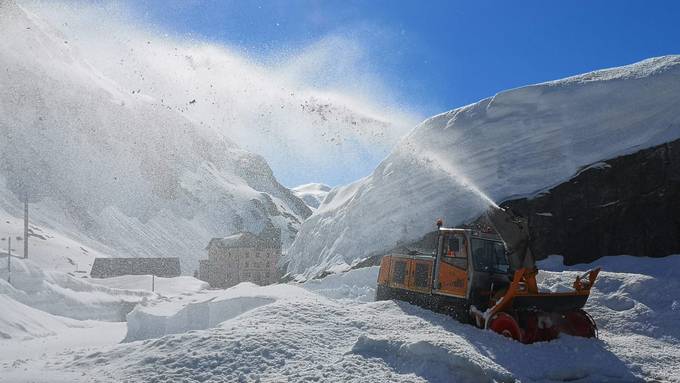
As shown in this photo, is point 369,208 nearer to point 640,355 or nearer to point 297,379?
point 640,355

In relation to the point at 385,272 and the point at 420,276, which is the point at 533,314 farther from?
the point at 385,272

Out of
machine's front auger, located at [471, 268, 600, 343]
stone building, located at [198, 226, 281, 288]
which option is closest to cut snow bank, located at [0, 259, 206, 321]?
machine's front auger, located at [471, 268, 600, 343]

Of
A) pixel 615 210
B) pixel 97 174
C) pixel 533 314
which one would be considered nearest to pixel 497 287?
pixel 533 314

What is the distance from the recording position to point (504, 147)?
20672 millimetres

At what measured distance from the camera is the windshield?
10.6 m

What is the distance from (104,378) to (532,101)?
19594mm

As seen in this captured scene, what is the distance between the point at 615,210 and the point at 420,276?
868 centimetres

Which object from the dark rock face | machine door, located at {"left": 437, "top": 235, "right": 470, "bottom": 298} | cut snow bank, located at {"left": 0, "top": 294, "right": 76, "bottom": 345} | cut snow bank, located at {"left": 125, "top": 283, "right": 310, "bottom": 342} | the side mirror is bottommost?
cut snow bank, located at {"left": 0, "top": 294, "right": 76, "bottom": 345}

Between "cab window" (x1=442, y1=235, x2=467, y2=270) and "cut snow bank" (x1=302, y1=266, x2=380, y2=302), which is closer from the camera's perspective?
"cab window" (x1=442, y1=235, x2=467, y2=270)

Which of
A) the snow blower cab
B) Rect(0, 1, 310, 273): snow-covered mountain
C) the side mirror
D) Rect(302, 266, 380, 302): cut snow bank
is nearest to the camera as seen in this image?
the snow blower cab

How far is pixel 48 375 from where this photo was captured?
275 inches

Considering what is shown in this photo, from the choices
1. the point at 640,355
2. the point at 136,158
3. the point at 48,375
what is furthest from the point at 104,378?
the point at 136,158

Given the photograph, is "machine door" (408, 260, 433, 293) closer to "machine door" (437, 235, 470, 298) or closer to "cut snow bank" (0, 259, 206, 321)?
"machine door" (437, 235, 470, 298)

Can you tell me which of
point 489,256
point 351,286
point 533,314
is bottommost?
point 351,286
